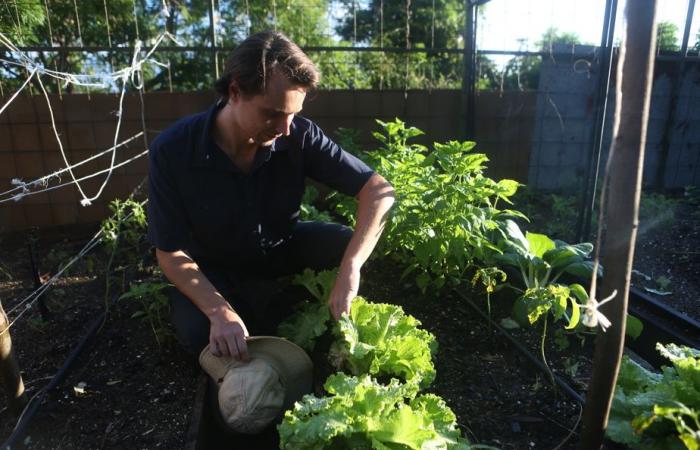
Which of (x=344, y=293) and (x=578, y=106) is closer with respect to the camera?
(x=344, y=293)

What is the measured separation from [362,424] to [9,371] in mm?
1429

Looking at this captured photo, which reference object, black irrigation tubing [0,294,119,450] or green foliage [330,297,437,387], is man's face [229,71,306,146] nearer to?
green foliage [330,297,437,387]

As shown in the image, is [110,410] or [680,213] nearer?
[110,410]

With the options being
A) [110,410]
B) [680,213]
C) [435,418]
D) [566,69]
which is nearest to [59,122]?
[110,410]

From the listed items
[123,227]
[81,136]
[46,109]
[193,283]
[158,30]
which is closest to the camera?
[193,283]

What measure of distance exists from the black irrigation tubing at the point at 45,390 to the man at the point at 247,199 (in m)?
0.58

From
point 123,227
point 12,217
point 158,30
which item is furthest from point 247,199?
point 158,30

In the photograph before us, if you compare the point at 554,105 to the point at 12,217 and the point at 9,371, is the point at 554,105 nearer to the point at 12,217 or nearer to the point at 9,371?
the point at 9,371

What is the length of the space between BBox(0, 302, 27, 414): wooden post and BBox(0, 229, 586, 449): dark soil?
0.33 feet

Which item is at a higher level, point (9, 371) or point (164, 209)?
point (164, 209)

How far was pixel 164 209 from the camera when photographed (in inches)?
80.1

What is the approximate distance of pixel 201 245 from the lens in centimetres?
235

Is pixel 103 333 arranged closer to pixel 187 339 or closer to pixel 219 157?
A: pixel 187 339

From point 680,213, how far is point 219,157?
4485mm
